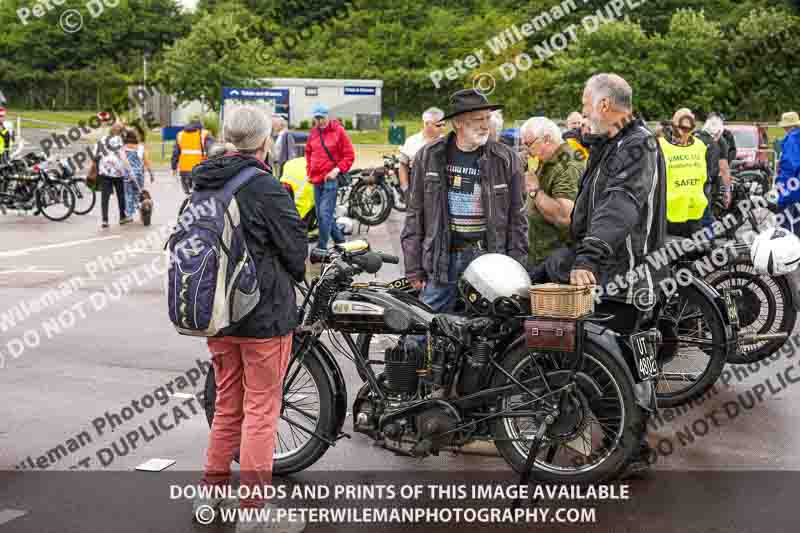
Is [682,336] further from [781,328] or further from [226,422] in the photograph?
[226,422]

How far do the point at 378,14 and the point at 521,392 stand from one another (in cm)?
6799

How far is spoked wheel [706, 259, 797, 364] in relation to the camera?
7180 millimetres

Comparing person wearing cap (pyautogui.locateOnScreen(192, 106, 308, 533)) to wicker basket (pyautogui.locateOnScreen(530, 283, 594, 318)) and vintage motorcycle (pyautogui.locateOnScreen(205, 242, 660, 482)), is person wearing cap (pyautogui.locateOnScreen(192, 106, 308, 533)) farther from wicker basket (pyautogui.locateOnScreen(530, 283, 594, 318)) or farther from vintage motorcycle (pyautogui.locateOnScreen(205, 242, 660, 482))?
wicker basket (pyautogui.locateOnScreen(530, 283, 594, 318))

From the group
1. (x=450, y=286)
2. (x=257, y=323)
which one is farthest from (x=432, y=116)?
(x=257, y=323)

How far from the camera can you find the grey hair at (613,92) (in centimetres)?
511

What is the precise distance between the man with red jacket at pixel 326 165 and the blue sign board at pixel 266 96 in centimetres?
2596

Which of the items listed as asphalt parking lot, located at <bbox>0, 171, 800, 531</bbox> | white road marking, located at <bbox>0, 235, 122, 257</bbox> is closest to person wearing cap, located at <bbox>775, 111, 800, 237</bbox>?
asphalt parking lot, located at <bbox>0, 171, 800, 531</bbox>

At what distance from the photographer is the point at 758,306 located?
731cm

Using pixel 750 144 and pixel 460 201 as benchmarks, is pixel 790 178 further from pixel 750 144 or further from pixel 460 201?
pixel 750 144

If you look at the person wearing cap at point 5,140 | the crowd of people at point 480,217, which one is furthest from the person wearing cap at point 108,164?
the crowd of people at point 480,217

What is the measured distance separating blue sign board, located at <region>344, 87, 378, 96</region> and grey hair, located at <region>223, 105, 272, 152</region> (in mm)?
49308

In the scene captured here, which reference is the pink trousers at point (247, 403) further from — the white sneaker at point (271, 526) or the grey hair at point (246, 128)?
the grey hair at point (246, 128)

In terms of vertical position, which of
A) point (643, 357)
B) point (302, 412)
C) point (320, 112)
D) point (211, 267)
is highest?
point (320, 112)

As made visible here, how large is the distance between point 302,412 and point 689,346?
270 centimetres
